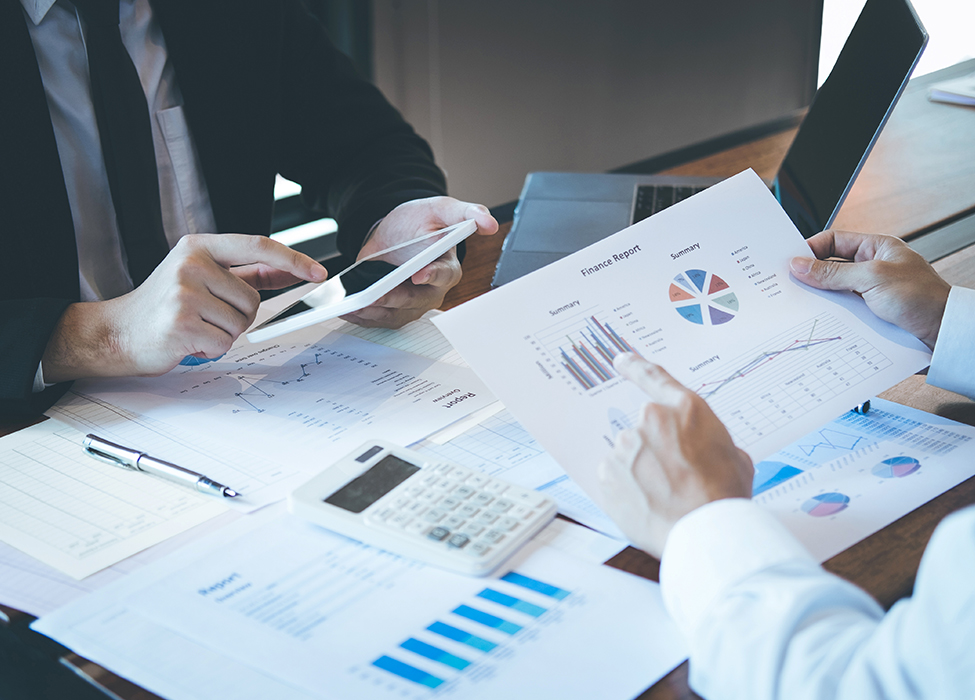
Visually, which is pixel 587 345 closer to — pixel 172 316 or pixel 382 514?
pixel 382 514

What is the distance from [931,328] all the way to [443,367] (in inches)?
20.6

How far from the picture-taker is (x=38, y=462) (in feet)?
2.56

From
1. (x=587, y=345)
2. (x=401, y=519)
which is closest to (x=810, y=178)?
(x=587, y=345)

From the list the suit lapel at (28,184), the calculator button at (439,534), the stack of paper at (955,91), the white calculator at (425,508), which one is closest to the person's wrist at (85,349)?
the suit lapel at (28,184)

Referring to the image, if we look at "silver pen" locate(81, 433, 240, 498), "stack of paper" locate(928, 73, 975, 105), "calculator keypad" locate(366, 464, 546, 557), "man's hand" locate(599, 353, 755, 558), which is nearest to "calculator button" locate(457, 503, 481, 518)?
"calculator keypad" locate(366, 464, 546, 557)

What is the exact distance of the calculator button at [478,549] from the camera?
59 centimetres

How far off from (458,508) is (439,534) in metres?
0.03

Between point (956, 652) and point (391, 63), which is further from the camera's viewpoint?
point (391, 63)

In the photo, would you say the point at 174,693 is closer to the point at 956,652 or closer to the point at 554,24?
the point at 956,652

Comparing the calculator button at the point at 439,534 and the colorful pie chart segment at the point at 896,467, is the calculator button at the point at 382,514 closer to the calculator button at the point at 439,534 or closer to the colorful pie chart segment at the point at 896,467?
the calculator button at the point at 439,534

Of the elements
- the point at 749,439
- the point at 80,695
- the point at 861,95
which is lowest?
the point at 80,695

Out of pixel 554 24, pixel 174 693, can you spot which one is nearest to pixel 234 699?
pixel 174 693

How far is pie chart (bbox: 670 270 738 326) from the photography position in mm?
757

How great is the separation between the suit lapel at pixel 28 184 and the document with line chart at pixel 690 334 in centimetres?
69
